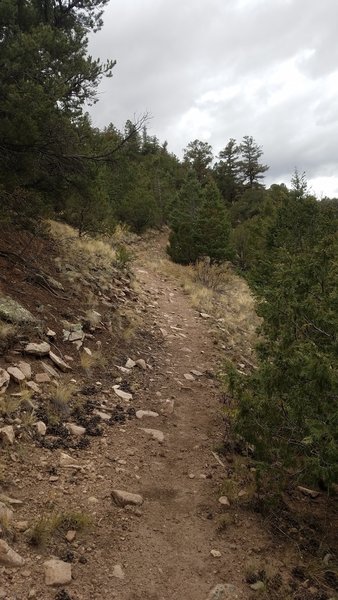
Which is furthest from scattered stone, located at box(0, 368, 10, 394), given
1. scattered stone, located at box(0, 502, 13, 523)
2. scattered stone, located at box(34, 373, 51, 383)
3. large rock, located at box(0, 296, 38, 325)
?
scattered stone, located at box(0, 502, 13, 523)

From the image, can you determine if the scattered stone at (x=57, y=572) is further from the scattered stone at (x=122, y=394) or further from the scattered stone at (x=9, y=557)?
the scattered stone at (x=122, y=394)

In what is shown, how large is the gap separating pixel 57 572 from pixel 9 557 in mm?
389

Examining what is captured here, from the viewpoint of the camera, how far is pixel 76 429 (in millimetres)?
5527

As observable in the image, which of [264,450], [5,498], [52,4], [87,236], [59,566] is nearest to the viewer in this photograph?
[59,566]

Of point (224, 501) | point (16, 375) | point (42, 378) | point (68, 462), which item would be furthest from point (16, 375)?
point (224, 501)

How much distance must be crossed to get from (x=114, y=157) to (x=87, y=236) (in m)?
6.43

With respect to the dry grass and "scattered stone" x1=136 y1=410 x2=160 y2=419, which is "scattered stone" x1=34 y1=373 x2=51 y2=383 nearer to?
"scattered stone" x1=136 y1=410 x2=160 y2=419

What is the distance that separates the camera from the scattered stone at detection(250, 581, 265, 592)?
3.63 metres

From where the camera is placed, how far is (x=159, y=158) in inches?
1565

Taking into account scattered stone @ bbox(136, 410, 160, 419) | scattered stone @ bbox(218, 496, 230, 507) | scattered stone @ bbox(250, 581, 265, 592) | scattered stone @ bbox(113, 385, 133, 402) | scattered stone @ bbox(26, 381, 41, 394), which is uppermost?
scattered stone @ bbox(26, 381, 41, 394)

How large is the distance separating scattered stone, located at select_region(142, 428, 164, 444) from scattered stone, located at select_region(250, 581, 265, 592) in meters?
2.41

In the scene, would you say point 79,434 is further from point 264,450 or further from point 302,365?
point 302,365

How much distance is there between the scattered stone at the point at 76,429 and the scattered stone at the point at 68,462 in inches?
19.2

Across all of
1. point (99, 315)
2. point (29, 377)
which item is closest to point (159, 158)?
point (99, 315)
